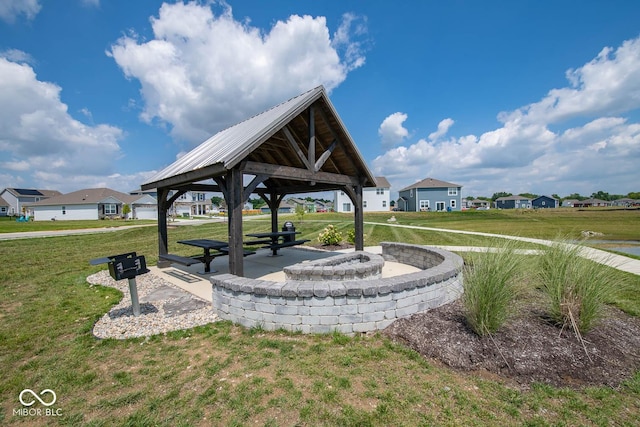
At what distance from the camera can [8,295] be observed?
6.15m

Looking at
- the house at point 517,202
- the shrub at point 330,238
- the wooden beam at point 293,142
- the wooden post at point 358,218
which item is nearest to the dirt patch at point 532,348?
the wooden beam at point 293,142

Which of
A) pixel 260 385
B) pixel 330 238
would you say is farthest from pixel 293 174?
pixel 330 238

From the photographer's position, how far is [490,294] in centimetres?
373

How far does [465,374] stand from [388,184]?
4453cm

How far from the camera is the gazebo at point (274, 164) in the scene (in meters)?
5.61

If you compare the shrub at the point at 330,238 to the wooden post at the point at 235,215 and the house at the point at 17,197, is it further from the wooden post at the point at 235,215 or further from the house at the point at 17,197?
the house at the point at 17,197

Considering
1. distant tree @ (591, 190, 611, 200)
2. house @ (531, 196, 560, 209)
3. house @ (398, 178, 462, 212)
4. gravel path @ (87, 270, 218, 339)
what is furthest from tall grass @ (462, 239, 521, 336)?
distant tree @ (591, 190, 611, 200)

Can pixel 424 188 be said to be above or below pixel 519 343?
above

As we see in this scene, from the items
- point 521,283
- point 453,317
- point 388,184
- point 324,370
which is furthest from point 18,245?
point 388,184

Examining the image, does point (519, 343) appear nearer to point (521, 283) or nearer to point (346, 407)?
point (521, 283)

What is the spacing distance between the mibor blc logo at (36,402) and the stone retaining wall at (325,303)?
2.14 metres

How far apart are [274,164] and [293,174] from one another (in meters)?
1.10

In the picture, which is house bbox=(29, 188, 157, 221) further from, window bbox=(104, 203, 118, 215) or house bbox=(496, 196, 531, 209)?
house bbox=(496, 196, 531, 209)

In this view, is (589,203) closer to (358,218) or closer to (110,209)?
(358,218)
